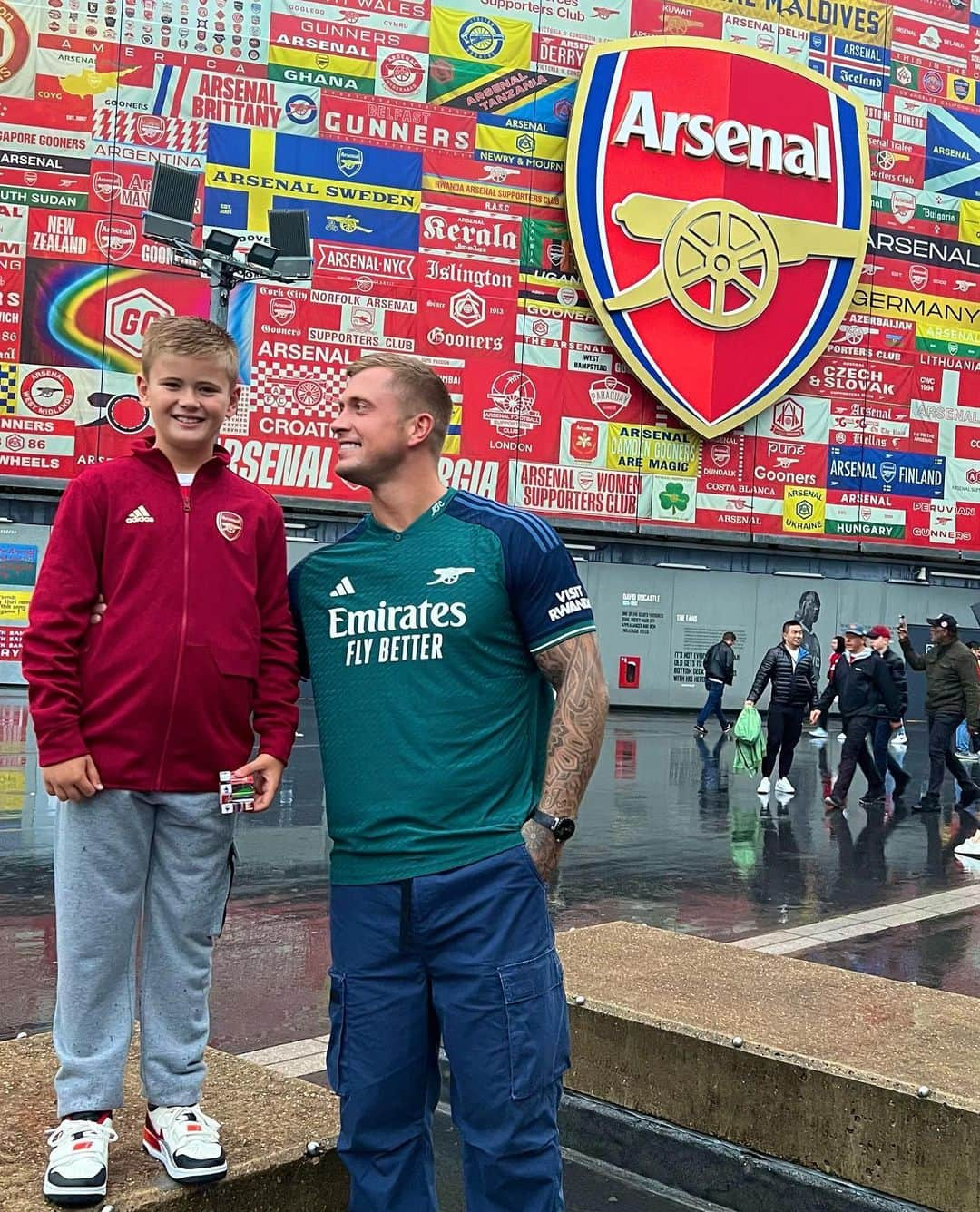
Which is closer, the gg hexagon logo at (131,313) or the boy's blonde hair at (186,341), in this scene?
the boy's blonde hair at (186,341)

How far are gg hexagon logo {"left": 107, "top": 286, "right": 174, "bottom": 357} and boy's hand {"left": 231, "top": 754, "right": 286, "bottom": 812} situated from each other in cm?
2511

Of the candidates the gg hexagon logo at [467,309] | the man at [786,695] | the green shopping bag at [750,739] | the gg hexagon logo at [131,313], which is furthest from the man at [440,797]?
the gg hexagon logo at [467,309]

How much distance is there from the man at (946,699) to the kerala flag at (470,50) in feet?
64.2

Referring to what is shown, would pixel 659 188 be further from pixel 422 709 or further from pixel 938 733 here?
pixel 422 709

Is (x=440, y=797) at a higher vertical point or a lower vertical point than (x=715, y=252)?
lower

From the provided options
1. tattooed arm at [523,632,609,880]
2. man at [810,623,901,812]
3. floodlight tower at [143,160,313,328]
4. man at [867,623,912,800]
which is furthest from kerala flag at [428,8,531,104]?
tattooed arm at [523,632,609,880]

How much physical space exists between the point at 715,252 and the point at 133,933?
29726 mm

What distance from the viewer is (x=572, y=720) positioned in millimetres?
3039

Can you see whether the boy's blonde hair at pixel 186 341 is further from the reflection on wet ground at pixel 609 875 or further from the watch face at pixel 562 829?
the reflection on wet ground at pixel 609 875

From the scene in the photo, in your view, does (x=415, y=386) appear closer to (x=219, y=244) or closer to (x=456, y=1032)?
(x=456, y=1032)

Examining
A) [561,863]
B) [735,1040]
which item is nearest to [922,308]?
[561,863]

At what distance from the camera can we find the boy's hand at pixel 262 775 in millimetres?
3020

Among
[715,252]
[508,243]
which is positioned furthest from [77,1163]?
[715,252]

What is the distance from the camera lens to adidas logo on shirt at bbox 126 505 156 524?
2979mm
